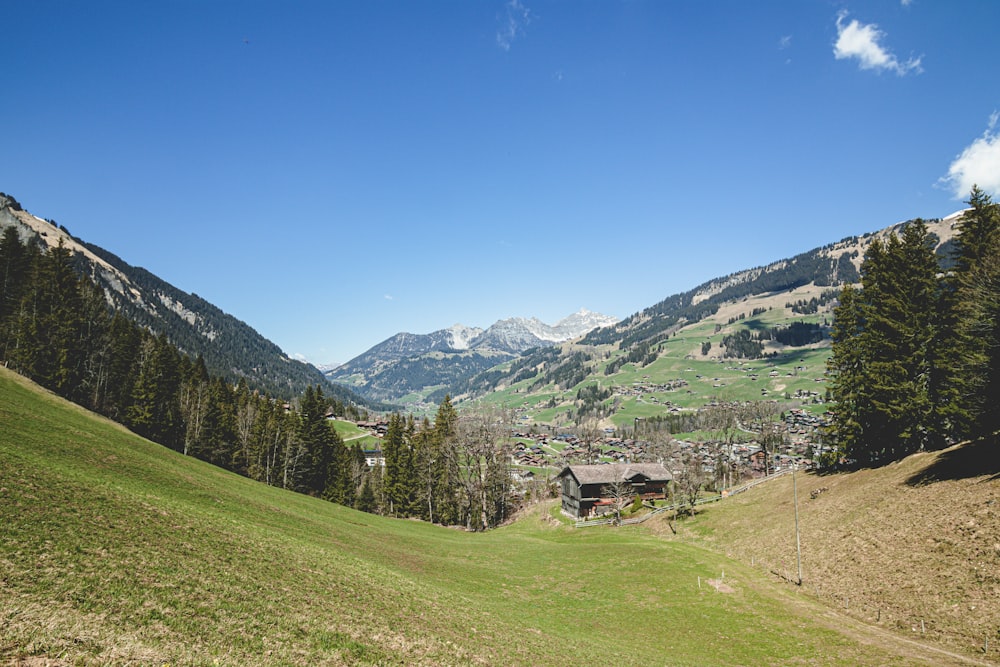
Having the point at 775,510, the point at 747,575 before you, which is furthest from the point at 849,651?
the point at 775,510

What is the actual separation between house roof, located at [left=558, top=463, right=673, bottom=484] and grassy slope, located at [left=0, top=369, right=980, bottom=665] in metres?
38.9

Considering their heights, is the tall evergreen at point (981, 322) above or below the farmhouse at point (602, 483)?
above

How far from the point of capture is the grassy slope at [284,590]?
43.6 feet

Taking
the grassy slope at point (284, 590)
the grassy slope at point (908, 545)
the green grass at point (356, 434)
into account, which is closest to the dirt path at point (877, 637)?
the grassy slope at point (284, 590)

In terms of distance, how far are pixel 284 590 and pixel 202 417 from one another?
232ft

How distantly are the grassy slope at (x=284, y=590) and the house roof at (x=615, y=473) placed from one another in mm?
38911

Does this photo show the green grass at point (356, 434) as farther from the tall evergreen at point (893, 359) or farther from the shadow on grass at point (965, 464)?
the shadow on grass at point (965, 464)

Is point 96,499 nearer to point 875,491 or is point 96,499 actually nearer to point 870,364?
point 875,491

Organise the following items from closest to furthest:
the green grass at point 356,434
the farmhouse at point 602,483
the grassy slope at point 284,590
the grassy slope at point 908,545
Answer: the grassy slope at point 284,590 → the grassy slope at point 908,545 → the farmhouse at point 602,483 → the green grass at point 356,434

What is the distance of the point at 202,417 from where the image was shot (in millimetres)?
75500

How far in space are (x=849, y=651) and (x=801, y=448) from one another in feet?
558

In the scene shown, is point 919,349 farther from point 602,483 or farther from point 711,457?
point 711,457

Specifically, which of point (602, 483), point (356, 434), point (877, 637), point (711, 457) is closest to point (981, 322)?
point (877, 637)

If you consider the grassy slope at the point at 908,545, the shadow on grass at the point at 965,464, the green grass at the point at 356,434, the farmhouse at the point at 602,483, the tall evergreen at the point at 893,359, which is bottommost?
the green grass at the point at 356,434
